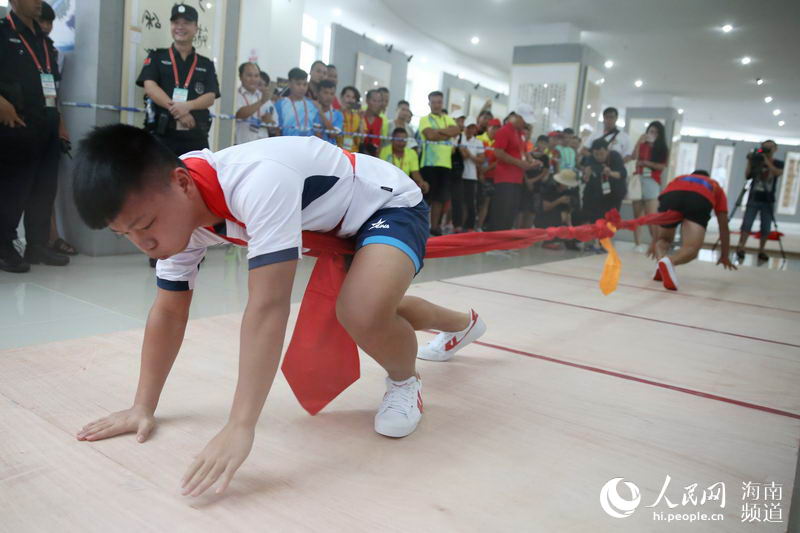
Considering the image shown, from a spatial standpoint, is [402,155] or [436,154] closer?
[402,155]

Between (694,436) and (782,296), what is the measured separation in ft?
9.35

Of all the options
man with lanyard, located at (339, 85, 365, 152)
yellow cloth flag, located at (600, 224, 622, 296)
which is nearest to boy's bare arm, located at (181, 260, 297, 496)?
yellow cloth flag, located at (600, 224, 622, 296)

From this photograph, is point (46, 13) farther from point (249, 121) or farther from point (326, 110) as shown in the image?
point (326, 110)

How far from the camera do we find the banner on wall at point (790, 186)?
19.2 m

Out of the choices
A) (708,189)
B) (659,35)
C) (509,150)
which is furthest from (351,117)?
(659,35)

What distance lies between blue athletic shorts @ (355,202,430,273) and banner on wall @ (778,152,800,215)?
859 inches

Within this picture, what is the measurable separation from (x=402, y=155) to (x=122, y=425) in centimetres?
422

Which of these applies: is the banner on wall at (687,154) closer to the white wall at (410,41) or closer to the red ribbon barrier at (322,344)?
the white wall at (410,41)

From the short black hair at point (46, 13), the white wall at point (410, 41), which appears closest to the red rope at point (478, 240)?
the short black hair at point (46, 13)

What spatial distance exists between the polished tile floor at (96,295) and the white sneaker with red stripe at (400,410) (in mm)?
1175

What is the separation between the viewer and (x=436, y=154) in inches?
209

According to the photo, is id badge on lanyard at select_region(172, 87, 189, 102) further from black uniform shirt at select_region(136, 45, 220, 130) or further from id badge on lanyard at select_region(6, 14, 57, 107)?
id badge on lanyard at select_region(6, 14, 57, 107)

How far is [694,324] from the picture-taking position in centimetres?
257

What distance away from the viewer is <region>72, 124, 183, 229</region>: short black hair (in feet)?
2.81
